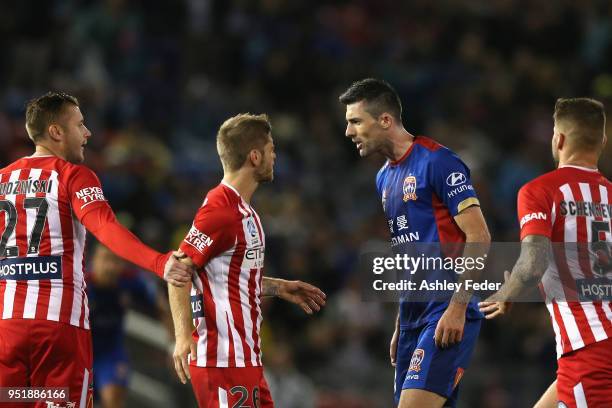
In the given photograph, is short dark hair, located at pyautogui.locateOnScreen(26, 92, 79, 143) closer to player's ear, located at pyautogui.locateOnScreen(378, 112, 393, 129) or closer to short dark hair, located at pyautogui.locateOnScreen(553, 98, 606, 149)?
player's ear, located at pyautogui.locateOnScreen(378, 112, 393, 129)

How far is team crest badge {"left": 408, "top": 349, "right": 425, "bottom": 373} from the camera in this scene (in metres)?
5.99

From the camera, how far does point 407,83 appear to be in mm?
15094

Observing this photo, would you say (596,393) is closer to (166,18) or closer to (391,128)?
(391,128)

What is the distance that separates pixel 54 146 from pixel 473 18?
1141 cm

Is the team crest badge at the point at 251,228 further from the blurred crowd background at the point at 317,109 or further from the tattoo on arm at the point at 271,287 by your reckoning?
the blurred crowd background at the point at 317,109

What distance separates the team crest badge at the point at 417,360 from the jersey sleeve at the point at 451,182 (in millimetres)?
831

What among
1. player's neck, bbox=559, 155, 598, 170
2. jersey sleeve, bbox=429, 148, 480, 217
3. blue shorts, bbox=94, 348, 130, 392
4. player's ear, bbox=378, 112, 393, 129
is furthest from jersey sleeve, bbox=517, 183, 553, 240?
blue shorts, bbox=94, 348, 130, 392

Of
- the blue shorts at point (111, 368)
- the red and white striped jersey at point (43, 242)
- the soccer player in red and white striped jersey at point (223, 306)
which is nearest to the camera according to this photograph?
the soccer player in red and white striped jersey at point (223, 306)

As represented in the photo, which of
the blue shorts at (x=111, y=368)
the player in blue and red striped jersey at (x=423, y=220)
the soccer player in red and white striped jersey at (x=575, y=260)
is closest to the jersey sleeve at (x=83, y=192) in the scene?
the player in blue and red striped jersey at (x=423, y=220)

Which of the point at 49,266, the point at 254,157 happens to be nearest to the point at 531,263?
the point at 254,157

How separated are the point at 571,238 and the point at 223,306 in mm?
1939

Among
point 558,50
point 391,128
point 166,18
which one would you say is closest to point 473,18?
point 558,50

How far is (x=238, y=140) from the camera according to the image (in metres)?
5.88

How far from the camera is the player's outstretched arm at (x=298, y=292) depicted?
19.9 feet
